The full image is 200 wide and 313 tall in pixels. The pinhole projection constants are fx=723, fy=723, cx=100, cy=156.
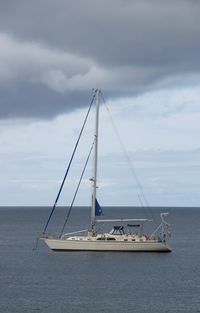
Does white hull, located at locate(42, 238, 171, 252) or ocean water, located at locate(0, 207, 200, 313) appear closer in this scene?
ocean water, located at locate(0, 207, 200, 313)

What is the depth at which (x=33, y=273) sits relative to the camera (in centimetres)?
8844

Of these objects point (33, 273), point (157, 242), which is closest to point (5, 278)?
point (33, 273)

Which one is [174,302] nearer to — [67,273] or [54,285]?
[54,285]

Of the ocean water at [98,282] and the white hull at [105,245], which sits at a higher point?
the white hull at [105,245]

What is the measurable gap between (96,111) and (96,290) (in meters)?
40.9

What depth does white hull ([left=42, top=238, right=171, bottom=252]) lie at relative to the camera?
10394 centimetres

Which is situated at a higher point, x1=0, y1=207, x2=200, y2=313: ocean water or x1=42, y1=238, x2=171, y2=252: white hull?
x1=42, y1=238, x2=171, y2=252: white hull

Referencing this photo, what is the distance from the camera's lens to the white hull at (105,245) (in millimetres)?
103938

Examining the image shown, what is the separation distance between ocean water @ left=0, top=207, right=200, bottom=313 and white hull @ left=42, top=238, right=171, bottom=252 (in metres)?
0.87

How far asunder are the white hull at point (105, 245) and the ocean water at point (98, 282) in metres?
0.87

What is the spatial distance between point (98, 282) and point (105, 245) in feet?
76.3

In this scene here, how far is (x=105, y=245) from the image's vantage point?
104000 millimetres

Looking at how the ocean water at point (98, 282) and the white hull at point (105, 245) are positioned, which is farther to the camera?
the white hull at point (105, 245)

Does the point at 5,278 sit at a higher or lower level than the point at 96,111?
lower
